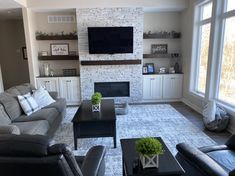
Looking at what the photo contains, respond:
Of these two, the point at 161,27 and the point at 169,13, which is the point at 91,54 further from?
the point at 169,13

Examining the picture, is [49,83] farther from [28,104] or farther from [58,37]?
[28,104]

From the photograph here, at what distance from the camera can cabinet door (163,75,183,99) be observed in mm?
5745

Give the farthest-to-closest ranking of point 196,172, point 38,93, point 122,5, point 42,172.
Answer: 1. point 122,5
2. point 38,93
3. point 196,172
4. point 42,172

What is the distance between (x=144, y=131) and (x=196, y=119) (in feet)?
4.54

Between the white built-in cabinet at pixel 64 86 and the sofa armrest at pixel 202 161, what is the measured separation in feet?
13.5

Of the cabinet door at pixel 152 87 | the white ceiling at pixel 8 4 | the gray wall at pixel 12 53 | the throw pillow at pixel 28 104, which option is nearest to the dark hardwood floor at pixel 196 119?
the cabinet door at pixel 152 87

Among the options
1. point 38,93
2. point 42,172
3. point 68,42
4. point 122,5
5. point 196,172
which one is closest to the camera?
point 42,172

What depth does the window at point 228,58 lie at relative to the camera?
3713mm

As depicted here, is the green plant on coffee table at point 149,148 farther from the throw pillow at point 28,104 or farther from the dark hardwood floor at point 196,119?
the throw pillow at point 28,104

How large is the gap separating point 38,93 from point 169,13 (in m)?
4.34

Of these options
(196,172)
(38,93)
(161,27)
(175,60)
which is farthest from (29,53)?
(196,172)

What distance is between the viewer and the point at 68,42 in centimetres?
582

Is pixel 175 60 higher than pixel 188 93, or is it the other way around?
pixel 175 60

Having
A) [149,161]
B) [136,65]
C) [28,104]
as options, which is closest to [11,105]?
[28,104]
